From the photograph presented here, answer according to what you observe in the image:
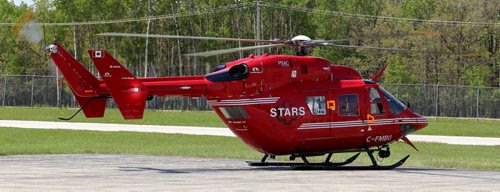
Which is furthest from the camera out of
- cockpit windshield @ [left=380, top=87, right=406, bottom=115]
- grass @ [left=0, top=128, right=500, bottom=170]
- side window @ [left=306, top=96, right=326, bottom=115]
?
grass @ [left=0, top=128, right=500, bottom=170]

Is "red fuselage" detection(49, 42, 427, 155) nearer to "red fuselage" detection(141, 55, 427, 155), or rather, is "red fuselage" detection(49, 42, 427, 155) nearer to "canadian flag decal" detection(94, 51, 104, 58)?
"red fuselage" detection(141, 55, 427, 155)

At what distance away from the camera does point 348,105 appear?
2423cm

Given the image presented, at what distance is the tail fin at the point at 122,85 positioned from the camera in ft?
72.2

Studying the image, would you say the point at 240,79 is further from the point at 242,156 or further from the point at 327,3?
the point at 327,3

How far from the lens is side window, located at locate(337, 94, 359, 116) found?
24156mm

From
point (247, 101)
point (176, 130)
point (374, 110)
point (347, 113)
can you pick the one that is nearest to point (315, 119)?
point (347, 113)

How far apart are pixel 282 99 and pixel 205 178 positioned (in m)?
3.83

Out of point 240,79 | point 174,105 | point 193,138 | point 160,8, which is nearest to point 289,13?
point 160,8

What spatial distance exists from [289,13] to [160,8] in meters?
12.9

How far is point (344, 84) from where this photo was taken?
958 inches

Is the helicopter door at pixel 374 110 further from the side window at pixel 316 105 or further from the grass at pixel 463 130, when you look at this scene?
the grass at pixel 463 130

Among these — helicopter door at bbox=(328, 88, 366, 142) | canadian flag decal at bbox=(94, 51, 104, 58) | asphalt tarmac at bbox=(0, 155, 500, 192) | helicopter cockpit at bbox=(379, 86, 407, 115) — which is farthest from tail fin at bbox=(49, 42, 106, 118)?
helicopter cockpit at bbox=(379, 86, 407, 115)

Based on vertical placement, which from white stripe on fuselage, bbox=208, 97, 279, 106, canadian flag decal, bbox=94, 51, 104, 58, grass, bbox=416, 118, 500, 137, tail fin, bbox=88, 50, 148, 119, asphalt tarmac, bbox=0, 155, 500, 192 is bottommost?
grass, bbox=416, 118, 500, 137

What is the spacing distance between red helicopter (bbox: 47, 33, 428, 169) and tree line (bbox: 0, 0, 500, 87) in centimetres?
4603
